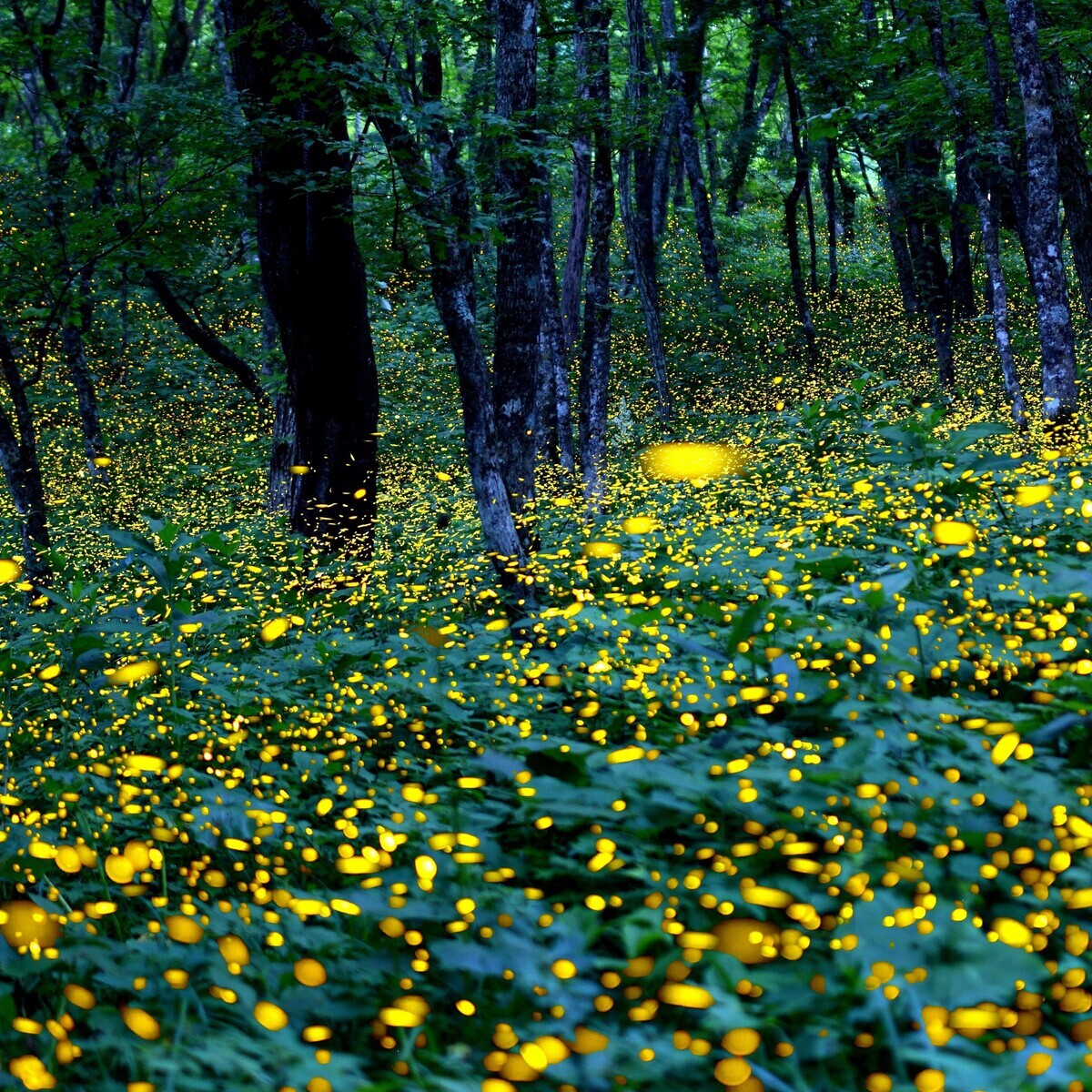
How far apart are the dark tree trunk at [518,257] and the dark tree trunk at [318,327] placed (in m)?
1.30

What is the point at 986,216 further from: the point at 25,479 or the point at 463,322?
the point at 25,479

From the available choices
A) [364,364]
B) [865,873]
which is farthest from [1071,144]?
[865,873]

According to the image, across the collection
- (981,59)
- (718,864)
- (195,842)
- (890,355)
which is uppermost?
(981,59)

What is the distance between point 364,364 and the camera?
8.32 meters

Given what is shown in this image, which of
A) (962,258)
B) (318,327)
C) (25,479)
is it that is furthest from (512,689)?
(962,258)

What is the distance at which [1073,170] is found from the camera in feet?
45.0

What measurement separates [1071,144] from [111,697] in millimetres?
14816

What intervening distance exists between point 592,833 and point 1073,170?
14913mm

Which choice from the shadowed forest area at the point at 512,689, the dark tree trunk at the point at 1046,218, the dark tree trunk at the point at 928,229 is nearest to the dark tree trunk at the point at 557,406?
the shadowed forest area at the point at 512,689

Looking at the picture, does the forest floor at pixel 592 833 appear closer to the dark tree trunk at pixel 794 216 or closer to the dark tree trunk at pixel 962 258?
the dark tree trunk at pixel 794 216

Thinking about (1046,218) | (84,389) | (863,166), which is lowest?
(84,389)

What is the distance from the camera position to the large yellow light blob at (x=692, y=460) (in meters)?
11.0

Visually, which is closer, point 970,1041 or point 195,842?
point 970,1041

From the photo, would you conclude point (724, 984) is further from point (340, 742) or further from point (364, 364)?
point (364, 364)
